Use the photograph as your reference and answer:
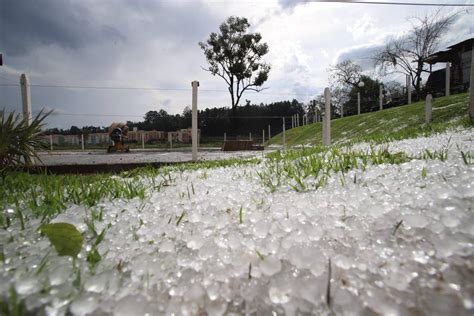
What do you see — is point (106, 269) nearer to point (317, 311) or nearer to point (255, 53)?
point (317, 311)

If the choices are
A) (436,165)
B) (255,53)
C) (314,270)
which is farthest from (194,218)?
(255,53)

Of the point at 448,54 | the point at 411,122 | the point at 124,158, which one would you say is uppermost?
the point at 448,54

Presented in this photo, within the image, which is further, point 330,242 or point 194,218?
point 194,218

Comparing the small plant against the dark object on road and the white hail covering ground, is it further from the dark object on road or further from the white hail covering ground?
the dark object on road

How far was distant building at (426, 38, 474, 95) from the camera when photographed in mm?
18375

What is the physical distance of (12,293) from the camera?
0.49 m

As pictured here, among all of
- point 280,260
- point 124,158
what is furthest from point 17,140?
point 124,158

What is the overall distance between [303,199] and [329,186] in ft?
0.83

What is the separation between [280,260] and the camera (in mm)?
627

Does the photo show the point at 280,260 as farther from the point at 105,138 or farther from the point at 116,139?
the point at 105,138

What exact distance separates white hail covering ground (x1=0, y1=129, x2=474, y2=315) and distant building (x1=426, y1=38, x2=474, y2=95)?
21.5 metres

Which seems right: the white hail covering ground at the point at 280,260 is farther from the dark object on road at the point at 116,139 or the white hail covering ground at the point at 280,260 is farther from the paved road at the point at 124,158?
the dark object on road at the point at 116,139

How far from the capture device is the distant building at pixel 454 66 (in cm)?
1838

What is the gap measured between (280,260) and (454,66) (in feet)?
86.5
